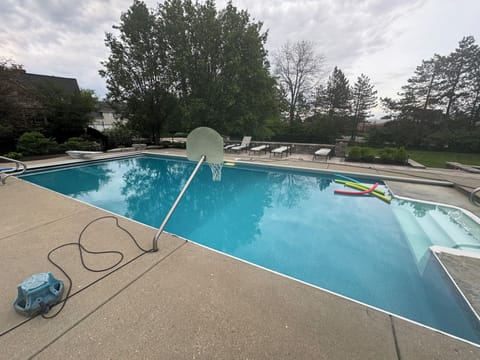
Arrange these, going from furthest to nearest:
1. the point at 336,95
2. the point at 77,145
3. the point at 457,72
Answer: the point at 336,95, the point at 457,72, the point at 77,145

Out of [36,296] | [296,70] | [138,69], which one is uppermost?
[296,70]

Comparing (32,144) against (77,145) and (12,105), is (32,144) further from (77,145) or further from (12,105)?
(12,105)

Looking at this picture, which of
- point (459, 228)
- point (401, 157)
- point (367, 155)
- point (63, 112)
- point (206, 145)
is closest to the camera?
point (206, 145)

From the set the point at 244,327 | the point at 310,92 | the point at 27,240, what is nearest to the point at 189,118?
the point at 27,240

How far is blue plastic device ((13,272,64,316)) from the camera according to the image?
1505 millimetres

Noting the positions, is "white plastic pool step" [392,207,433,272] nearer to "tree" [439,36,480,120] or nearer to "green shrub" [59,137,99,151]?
"green shrub" [59,137,99,151]

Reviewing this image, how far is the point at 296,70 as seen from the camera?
60.7 ft

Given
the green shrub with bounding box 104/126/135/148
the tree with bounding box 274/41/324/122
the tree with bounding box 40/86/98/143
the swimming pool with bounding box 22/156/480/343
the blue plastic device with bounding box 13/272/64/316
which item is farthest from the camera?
the tree with bounding box 274/41/324/122

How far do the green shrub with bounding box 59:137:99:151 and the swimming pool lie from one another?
3399 mm

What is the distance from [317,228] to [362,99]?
21316 mm

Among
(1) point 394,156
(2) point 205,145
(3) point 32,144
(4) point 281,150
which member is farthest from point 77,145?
(1) point 394,156

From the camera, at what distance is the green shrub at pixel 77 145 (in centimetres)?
1055

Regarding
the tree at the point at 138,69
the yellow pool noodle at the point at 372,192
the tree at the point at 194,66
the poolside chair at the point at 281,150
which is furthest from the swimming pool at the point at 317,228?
the tree at the point at 138,69

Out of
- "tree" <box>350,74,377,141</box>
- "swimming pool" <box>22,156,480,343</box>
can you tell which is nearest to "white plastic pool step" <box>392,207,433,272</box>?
"swimming pool" <box>22,156,480,343</box>
